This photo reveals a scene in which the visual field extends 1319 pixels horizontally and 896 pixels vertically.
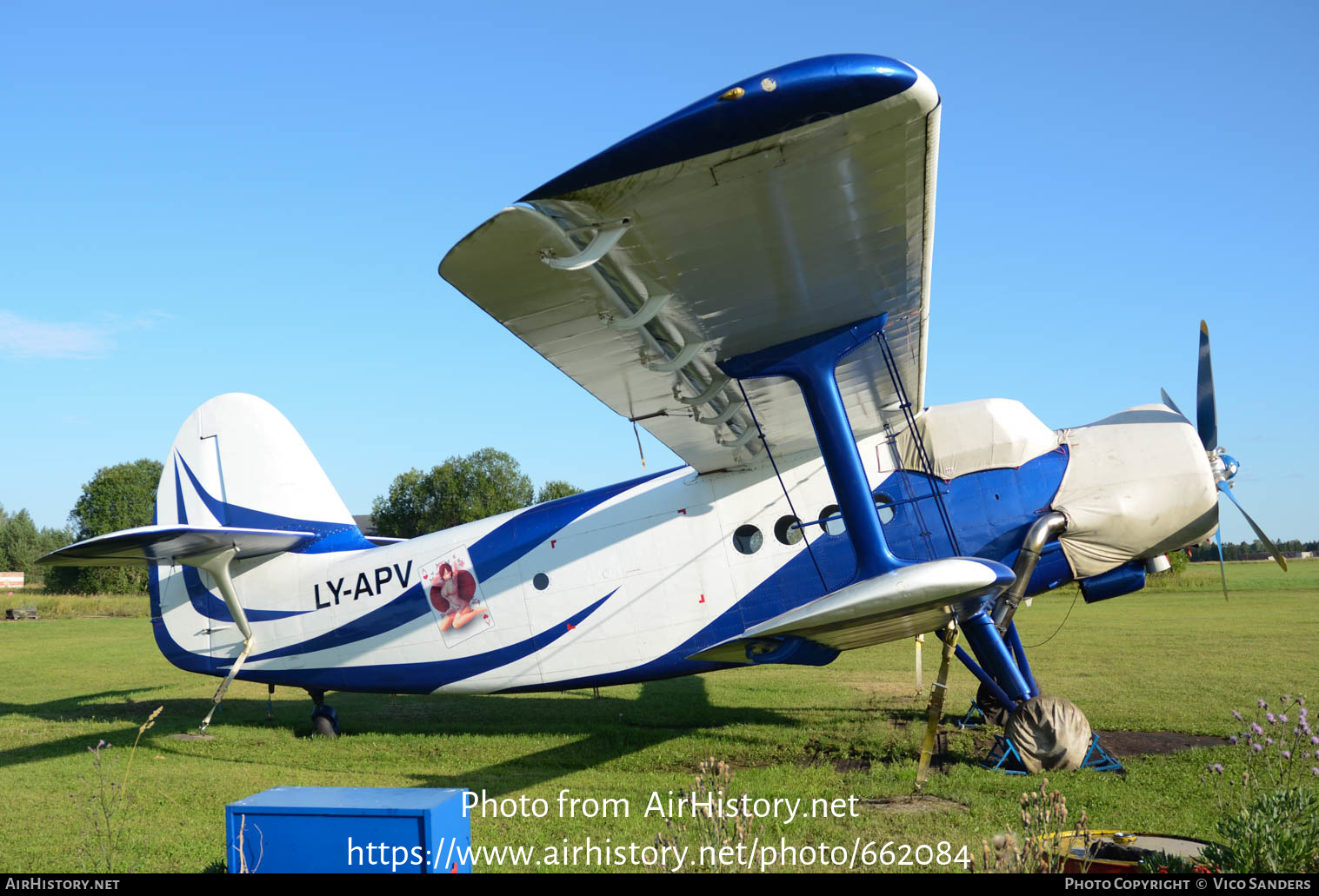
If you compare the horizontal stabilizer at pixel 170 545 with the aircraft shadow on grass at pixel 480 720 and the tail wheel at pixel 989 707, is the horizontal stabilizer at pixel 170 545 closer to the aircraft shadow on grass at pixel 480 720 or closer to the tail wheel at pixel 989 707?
the aircraft shadow on grass at pixel 480 720

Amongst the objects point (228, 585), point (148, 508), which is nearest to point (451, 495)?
point (148, 508)

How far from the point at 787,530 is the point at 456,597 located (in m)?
3.98

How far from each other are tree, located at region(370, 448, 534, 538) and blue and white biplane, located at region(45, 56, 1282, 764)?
5260 centimetres

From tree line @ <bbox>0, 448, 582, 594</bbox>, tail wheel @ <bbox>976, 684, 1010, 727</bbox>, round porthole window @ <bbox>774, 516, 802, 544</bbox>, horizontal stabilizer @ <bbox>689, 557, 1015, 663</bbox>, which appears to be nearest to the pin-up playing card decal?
round porthole window @ <bbox>774, 516, 802, 544</bbox>

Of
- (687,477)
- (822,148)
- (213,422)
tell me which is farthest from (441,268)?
(213,422)

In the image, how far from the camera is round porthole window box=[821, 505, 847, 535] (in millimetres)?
8492

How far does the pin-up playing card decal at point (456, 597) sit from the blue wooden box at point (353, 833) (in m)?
4.97

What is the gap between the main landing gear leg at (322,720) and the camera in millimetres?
10844

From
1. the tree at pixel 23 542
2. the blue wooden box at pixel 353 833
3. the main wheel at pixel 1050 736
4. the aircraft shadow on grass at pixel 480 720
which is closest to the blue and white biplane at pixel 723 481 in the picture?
the main wheel at pixel 1050 736

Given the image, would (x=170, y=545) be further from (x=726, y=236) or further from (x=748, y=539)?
(x=726, y=236)

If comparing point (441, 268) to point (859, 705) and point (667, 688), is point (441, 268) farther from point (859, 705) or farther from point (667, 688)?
point (667, 688)

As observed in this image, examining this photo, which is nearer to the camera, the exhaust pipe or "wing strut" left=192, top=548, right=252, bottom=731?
the exhaust pipe

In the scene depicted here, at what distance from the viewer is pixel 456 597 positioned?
32.3ft

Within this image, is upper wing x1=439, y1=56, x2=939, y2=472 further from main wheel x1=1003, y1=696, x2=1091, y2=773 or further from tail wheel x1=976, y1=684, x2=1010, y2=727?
tail wheel x1=976, y1=684, x2=1010, y2=727
